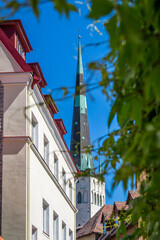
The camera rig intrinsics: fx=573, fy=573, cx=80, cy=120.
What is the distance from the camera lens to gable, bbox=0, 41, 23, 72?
20.2m

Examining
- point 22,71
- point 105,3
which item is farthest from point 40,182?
point 105,3

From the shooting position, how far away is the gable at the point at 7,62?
20234mm

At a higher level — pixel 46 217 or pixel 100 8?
pixel 46 217

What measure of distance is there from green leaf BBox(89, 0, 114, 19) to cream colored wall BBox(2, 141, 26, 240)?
670 inches

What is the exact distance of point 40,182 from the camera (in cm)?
2202

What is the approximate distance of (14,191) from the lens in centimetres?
1927

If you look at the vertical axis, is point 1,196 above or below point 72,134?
below

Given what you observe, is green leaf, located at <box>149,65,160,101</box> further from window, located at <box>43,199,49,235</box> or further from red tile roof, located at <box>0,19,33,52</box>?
window, located at <box>43,199,49,235</box>

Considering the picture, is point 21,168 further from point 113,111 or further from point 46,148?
point 113,111

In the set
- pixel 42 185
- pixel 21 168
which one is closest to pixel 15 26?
pixel 21 168

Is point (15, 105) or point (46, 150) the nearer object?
point (15, 105)

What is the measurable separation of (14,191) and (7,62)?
4.62 m

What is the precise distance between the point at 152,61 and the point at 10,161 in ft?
58.2

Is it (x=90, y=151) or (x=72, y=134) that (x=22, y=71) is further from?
(x=72, y=134)
